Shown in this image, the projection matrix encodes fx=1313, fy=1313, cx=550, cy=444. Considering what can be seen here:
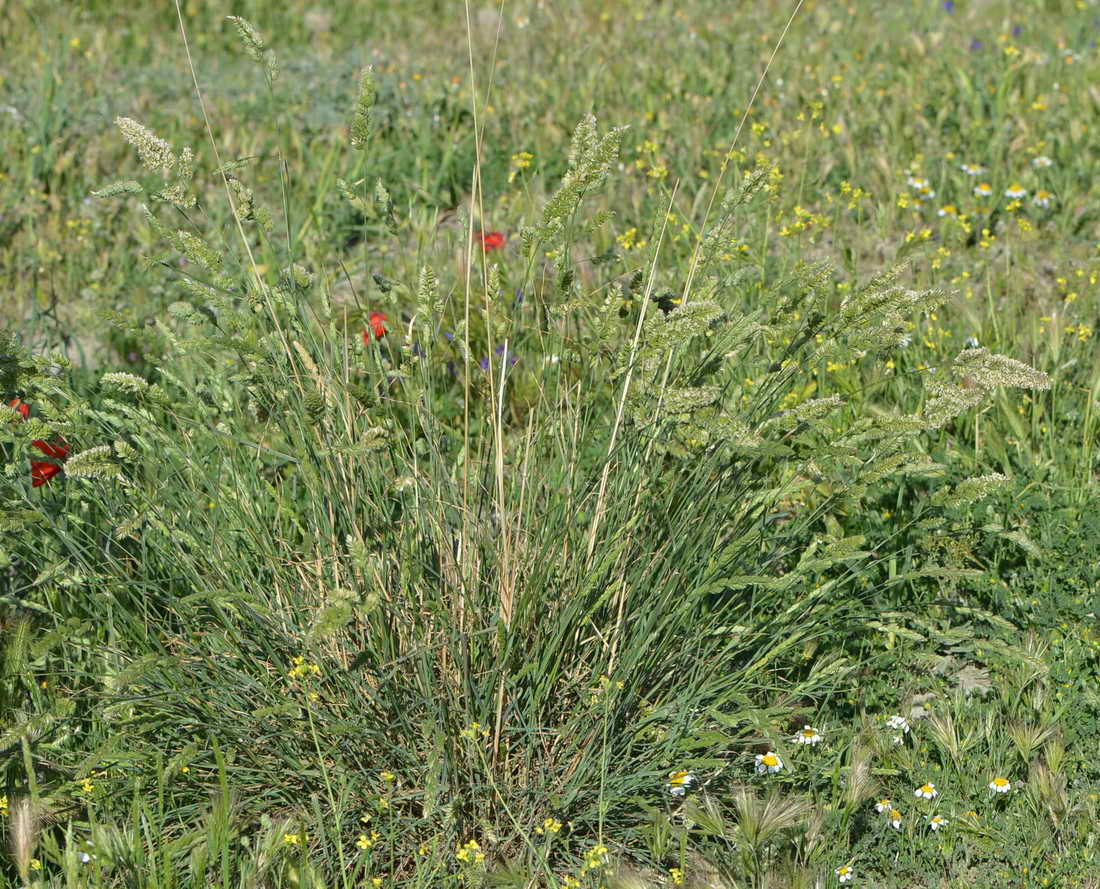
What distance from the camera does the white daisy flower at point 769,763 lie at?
2.51m

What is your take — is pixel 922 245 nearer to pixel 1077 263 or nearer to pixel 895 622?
pixel 1077 263

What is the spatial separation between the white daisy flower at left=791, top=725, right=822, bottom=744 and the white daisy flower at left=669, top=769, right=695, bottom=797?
0.25 m

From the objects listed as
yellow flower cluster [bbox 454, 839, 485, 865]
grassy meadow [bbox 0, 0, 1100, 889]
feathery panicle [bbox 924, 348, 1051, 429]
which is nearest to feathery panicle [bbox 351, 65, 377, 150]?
grassy meadow [bbox 0, 0, 1100, 889]

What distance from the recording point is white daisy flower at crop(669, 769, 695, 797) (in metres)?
2.40

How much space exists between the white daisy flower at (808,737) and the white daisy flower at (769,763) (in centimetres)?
6

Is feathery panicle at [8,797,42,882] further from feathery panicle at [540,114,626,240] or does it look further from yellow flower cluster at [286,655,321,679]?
feathery panicle at [540,114,626,240]

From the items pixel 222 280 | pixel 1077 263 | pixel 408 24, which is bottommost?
pixel 408 24

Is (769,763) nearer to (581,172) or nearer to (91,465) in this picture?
(581,172)

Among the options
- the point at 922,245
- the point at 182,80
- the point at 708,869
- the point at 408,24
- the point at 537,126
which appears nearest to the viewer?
the point at 708,869

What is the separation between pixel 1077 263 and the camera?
14.1 feet

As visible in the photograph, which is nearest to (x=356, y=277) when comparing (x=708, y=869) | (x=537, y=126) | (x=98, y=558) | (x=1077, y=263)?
(x=537, y=126)

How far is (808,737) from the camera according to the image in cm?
262

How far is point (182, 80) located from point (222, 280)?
13.1 ft

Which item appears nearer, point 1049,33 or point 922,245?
point 922,245
